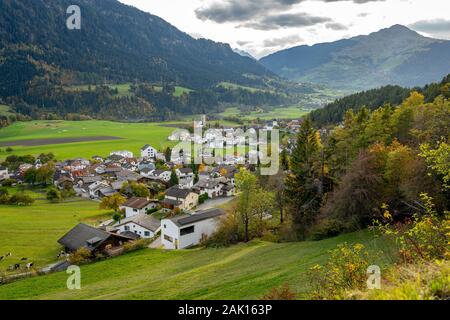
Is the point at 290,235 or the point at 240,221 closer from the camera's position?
the point at 290,235

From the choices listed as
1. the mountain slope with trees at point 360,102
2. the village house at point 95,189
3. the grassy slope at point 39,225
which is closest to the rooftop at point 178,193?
the grassy slope at point 39,225

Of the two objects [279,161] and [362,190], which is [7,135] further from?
[362,190]

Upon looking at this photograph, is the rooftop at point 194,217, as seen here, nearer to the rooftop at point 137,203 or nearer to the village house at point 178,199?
the village house at point 178,199

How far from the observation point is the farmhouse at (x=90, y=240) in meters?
39.6

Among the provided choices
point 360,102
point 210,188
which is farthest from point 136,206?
point 360,102

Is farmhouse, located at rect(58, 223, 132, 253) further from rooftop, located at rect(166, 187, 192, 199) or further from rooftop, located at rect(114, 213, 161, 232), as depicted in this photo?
rooftop, located at rect(166, 187, 192, 199)

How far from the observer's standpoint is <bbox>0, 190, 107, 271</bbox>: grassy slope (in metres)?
40.7

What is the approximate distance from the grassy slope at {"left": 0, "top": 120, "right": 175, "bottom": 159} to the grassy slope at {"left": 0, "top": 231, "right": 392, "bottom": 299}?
9312 cm

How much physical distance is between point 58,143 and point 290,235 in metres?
122

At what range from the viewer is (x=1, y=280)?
32.1m

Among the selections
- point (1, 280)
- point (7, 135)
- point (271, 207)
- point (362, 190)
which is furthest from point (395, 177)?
point (7, 135)
